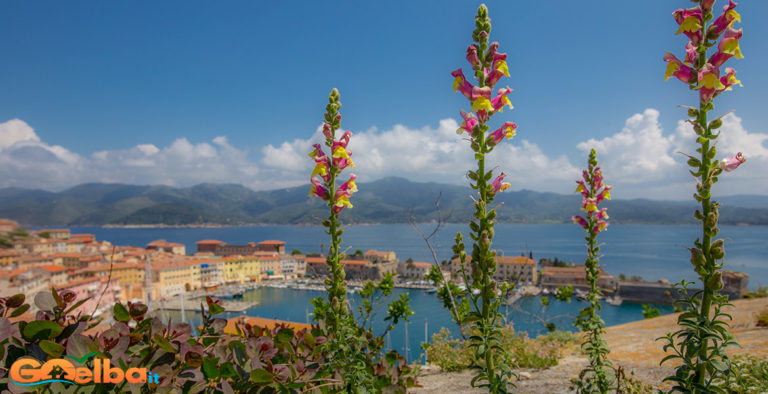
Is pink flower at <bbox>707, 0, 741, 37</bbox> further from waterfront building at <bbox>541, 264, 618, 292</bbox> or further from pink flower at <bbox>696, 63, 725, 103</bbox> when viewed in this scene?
waterfront building at <bbox>541, 264, 618, 292</bbox>

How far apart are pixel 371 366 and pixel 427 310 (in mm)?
38976

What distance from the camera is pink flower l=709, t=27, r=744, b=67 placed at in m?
1.70

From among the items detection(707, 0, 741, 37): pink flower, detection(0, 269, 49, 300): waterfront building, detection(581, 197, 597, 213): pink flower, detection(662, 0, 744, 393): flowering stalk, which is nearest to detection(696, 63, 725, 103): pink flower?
detection(662, 0, 744, 393): flowering stalk

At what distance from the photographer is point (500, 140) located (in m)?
2.00

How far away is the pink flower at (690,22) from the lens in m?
1.79

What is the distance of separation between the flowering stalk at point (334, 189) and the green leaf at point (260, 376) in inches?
37.8

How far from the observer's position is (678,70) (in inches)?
72.1

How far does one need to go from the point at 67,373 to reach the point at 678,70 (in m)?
2.84

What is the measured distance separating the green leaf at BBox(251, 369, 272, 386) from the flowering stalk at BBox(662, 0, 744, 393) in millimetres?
1715

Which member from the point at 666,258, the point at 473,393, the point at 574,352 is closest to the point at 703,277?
the point at 473,393

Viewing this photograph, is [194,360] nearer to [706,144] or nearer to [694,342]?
[694,342]

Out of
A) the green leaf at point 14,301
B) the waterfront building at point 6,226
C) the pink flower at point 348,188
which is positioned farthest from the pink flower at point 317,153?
the waterfront building at point 6,226

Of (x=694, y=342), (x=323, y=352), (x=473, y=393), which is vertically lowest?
(x=473, y=393)

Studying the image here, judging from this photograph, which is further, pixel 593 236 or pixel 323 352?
pixel 593 236
